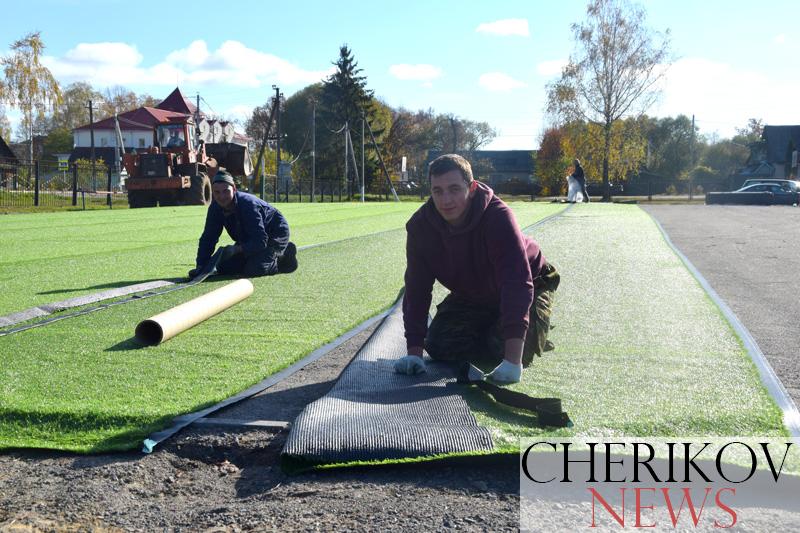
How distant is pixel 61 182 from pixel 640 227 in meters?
19.9

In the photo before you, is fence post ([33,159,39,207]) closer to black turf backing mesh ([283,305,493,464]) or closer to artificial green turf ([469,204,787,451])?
artificial green turf ([469,204,787,451])

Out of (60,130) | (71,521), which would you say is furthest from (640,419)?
(60,130)

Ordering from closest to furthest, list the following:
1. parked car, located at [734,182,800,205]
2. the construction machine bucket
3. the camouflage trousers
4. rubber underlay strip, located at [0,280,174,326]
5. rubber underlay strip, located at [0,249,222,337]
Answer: the camouflage trousers, rubber underlay strip, located at [0,249,222,337], rubber underlay strip, located at [0,280,174,326], the construction machine bucket, parked car, located at [734,182,800,205]

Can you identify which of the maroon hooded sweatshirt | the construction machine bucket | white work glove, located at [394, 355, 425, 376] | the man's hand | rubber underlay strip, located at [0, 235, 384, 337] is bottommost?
rubber underlay strip, located at [0, 235, 384, 337]

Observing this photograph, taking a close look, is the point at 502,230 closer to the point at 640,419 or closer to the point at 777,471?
the point at 640,419

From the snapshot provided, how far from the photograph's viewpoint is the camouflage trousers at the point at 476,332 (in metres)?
3.77

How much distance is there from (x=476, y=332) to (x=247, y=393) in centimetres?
123

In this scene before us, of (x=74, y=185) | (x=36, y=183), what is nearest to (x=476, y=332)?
(x=36, y=183)

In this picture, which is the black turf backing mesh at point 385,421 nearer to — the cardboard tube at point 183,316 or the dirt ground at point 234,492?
the dirt ground at point 234,492

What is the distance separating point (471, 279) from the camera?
146 inches

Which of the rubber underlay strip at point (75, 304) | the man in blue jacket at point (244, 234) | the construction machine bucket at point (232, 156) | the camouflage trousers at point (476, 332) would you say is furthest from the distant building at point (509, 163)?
the camouflage trousers at point (476, 332)

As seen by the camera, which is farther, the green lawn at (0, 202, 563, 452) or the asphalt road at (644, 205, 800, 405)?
the asphalt road at (644, 205, 800, 405)

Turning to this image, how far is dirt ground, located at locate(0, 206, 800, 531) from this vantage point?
2162mm

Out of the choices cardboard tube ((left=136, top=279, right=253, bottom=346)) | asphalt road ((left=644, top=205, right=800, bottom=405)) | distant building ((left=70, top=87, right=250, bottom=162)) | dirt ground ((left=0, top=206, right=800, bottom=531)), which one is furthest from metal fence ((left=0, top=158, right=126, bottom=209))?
distant building ((left=70, top=87, right=250, bottom=162))
